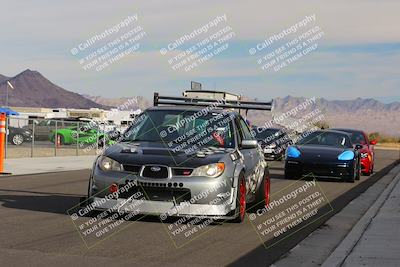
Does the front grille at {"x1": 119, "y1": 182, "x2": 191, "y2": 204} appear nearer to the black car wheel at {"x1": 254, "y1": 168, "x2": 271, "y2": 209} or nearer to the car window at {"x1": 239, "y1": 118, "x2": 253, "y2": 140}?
the car window at {"x1": 239, "y1": 118, "x2": 253, "y2": 140}

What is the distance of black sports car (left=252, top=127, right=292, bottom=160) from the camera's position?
1217 inches

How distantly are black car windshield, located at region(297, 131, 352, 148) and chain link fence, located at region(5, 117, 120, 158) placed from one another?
38.9ft

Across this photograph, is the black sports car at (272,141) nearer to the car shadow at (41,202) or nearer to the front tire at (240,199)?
the car shadow at (41,202)

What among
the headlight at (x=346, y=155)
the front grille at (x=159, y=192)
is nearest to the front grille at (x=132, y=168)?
the front grille at (x=159, y=192)

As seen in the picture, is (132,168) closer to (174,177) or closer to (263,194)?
(174,177)

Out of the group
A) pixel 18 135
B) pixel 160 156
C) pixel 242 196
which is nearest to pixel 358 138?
pixel 242 196

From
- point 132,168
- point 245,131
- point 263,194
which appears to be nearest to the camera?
point 132,168

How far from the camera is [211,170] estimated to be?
8867 millimetres

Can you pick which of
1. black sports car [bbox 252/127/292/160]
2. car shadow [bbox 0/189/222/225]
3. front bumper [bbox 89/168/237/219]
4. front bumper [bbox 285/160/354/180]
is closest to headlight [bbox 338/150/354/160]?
front bumper [bbox 285/160/354/180]

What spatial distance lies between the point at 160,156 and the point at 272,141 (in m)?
22.5

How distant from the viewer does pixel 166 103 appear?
40.7 ft

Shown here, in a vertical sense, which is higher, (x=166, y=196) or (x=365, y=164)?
(x=166, y=196)

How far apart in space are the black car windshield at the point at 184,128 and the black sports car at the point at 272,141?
2011 cm

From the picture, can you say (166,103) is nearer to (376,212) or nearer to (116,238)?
(376,212)
